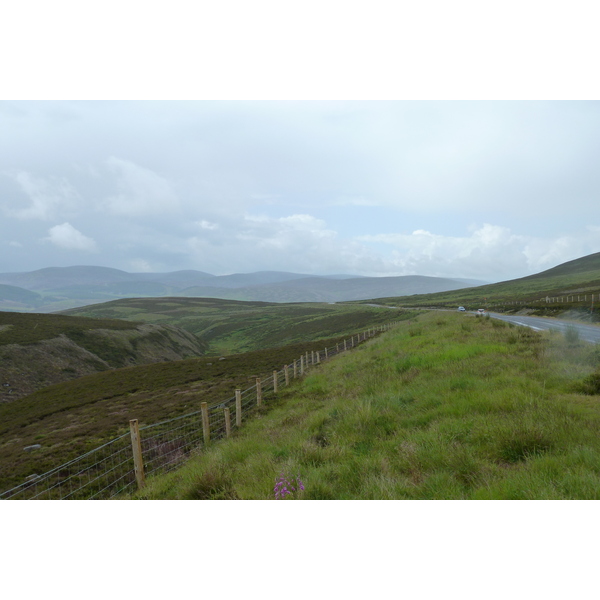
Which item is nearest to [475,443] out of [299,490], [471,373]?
[299,490]

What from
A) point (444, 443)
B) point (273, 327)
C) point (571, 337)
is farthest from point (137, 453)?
point (273, 327)

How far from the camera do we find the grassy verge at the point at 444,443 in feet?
12.7

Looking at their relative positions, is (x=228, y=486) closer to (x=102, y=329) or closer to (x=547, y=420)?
(x=547, y=420)

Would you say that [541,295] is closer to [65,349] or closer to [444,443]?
[444,443]

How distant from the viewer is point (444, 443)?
488cm

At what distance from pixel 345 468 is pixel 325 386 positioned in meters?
8.79

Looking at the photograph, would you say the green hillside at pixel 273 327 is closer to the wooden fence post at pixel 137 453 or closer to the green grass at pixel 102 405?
the green grass at pixel 102 405

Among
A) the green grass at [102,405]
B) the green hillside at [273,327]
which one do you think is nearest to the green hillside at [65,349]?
the green grass at [102,405]

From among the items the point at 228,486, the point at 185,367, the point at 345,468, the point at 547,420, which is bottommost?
the point at 185,367

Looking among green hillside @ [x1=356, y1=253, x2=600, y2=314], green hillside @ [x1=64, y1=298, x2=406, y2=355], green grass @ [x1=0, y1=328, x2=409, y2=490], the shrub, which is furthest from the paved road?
green hillside @ [x1=64, y1=298, x2=406, y2=355]

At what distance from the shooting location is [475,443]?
4.81 metres

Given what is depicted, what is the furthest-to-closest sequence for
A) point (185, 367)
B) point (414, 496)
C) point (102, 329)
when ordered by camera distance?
1. point (102, 329)
2. point (185, 367)
3. point (414, 496)

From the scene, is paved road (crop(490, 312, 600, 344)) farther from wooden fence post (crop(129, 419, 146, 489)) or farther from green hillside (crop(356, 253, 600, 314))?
green hillside (crop(356, 253, 600, 314))

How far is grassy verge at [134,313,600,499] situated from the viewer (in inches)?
152
